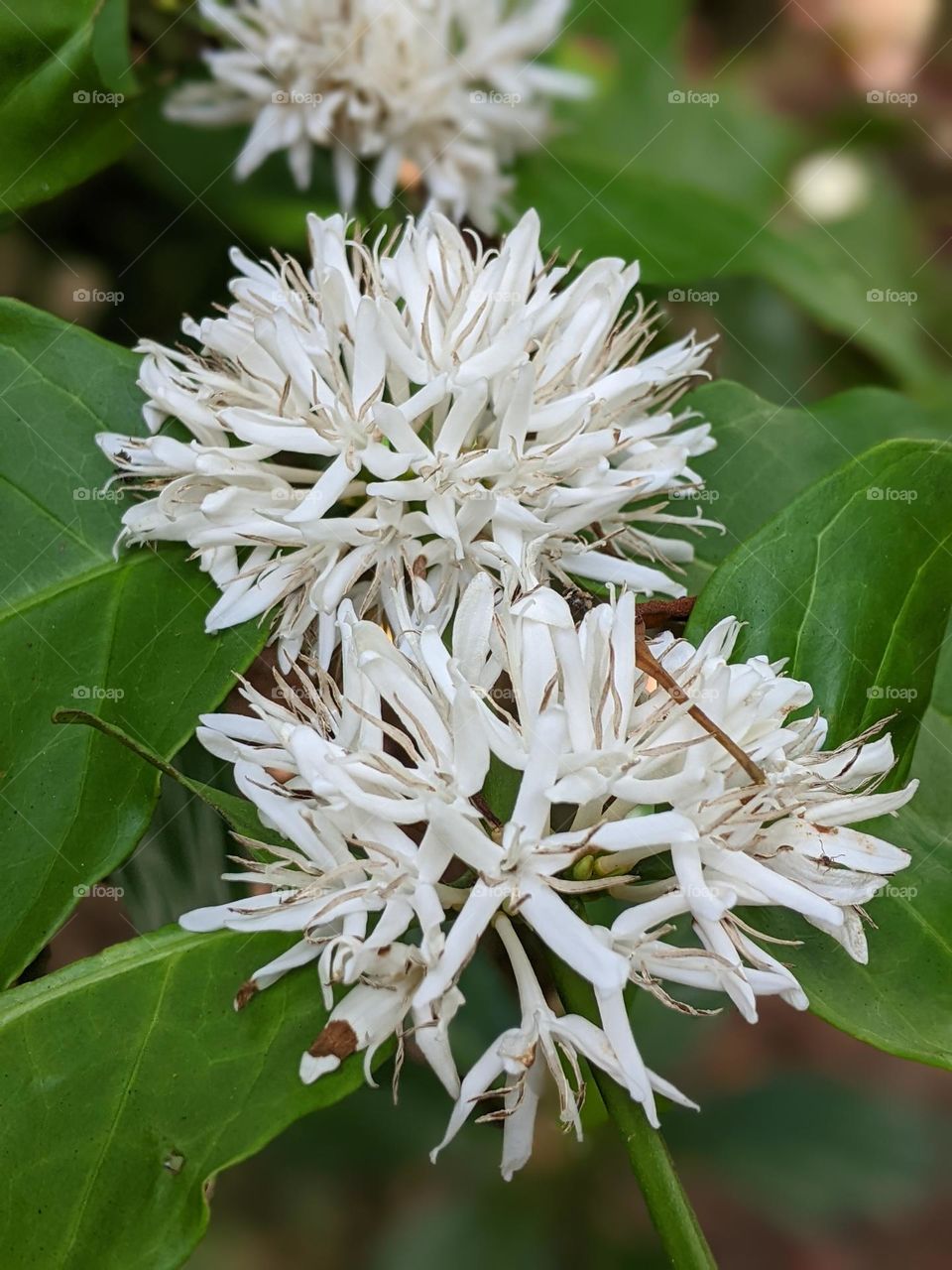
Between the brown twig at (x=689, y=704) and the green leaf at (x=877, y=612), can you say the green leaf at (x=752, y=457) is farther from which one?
the brown twig at (x=689, y=704)

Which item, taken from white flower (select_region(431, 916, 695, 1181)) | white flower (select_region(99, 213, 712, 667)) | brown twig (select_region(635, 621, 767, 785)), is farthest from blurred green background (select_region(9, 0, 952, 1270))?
white flower (select_region(431, 916, 695, 1181))

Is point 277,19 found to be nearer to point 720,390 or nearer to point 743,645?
point 720,390

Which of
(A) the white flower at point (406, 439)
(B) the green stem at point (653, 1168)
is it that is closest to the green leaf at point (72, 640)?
(A) the white flower at point (406, 439)

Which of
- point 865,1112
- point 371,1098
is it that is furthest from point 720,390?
point 865,1112

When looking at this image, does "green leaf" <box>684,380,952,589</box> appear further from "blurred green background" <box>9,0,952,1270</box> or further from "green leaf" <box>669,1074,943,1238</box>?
"green leaf" <box>669,1074,943,1238</box>

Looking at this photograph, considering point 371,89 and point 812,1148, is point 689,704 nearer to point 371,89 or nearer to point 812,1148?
point 371,89
